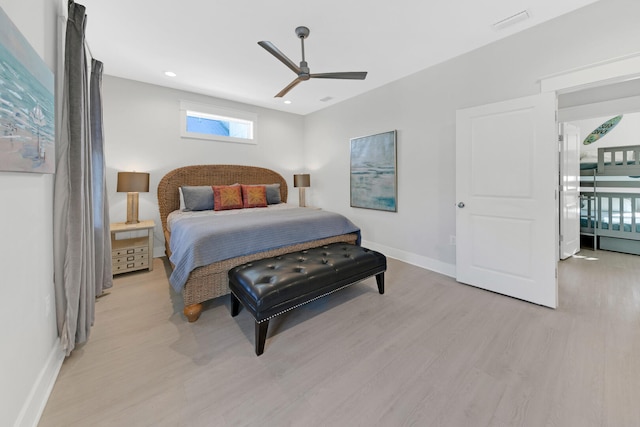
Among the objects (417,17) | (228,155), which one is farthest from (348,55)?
(228,155)

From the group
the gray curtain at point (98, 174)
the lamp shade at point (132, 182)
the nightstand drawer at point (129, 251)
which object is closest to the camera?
the gray curtain at point (98, 174)

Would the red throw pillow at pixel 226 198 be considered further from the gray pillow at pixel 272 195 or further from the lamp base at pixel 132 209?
the lamp base at pixel 132 209

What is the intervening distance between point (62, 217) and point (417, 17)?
3.20m

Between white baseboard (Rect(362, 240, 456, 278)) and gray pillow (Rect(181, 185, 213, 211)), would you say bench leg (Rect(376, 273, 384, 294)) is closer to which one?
white baseboard (Rect(362, 240, 456, 278))

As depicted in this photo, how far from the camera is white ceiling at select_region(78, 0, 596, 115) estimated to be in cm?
217

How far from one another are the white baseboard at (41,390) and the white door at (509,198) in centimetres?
345

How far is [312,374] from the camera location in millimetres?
1579

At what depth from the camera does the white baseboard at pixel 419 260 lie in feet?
10.4

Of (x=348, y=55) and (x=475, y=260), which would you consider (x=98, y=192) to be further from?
(x=475, y=260)

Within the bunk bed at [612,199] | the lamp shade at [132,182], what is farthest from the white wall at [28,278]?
the bunk bed at [612,199]

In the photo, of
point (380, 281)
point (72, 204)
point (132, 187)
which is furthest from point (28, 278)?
point (380, 281)

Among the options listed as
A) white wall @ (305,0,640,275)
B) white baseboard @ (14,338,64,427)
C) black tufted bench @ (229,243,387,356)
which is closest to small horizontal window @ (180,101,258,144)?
white wall @ (305,0,640,275)

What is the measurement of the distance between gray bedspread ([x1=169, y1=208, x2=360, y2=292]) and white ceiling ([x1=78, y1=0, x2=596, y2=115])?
6.20 feet

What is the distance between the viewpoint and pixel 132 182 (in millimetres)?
3324
